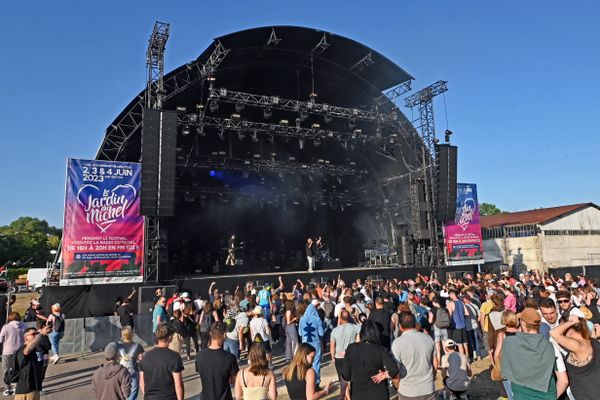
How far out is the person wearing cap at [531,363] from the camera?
3.02m

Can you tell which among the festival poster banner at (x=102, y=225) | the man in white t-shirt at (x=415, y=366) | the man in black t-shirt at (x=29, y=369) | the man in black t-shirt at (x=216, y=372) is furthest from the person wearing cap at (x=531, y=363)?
the festival poster banner at (x=102, y=225)

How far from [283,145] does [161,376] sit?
64.2ft

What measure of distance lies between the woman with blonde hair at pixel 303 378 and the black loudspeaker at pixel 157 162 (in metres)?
10.7

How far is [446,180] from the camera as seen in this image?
1888 centimetres

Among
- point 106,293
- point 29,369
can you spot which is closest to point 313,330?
point 29,369

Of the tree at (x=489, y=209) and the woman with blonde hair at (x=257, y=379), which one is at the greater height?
the tree at (x=489, y=209)

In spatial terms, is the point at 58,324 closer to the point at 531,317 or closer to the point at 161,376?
the point at 161,376

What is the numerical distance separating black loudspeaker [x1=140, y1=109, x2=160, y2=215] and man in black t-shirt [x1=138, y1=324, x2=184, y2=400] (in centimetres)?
1004

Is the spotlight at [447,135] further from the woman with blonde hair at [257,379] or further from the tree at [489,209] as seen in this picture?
the tree at [489,209]

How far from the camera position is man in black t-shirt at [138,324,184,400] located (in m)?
3.55

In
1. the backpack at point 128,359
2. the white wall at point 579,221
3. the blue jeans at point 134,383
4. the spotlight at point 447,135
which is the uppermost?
the spotlight at point 447,135

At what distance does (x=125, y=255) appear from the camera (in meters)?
13.2

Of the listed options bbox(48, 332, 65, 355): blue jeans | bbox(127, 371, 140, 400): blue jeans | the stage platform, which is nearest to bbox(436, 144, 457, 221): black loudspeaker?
the stage platform

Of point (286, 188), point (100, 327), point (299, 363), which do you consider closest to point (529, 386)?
point (299, 363)
